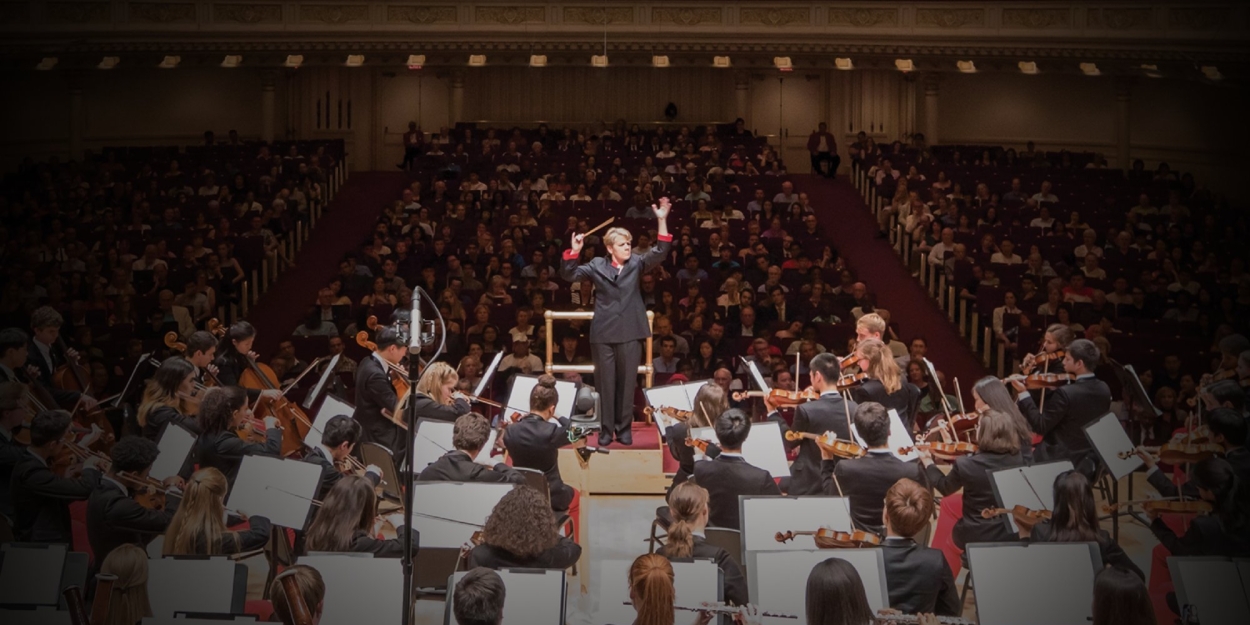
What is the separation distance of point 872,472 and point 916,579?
36.3 inches

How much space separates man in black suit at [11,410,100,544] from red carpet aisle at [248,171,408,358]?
6179 millimetres

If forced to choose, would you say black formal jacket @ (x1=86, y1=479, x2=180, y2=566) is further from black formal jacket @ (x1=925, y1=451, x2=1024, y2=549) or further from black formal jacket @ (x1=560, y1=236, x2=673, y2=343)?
black formal jacket @ (x1=925, y1=451, x2=1024, y2=549)

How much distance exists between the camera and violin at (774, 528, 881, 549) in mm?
4656

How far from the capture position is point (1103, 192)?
1395 centimetres

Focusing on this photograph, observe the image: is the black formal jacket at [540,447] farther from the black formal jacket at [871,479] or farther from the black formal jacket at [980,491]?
the black formal jacket at [980,491]

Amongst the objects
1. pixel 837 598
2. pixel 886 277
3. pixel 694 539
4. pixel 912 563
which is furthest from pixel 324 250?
pixel 837 598

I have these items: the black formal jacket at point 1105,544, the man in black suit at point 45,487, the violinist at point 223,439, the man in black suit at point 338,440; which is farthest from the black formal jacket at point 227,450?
the black formal jacket at point 1105,544

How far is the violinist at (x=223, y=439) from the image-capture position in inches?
212

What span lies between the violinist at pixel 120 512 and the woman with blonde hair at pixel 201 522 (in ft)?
0.39

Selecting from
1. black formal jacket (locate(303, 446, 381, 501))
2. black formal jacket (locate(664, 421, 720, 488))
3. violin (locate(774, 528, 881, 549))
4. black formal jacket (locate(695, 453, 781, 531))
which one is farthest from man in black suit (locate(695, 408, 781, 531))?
black formal jacket (locate(303, 446, 381, 501))

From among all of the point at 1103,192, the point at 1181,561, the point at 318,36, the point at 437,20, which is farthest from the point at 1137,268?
the point at 318,36

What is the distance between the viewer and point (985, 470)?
520 centimetres

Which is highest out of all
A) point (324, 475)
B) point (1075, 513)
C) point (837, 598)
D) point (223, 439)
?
point (223, 439)

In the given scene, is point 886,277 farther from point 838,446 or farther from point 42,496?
point 42,496
